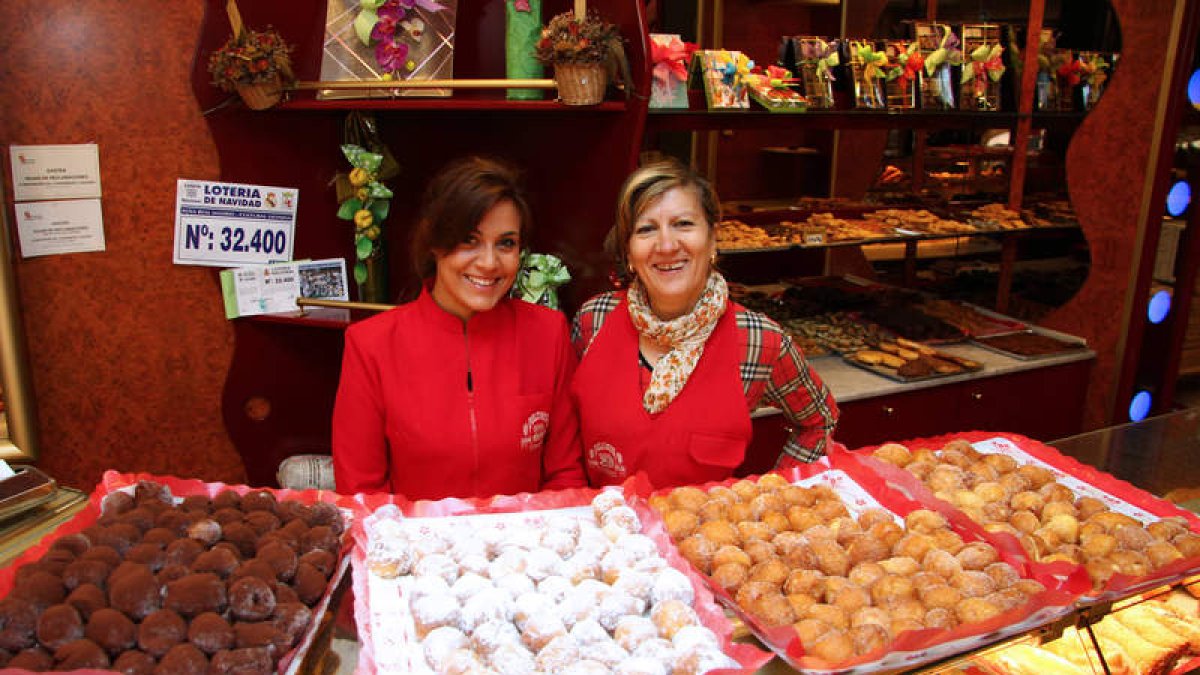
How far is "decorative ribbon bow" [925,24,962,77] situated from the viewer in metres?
3.84

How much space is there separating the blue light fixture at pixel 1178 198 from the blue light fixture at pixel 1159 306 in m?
0.45

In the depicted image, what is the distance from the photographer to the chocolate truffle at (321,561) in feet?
4.46

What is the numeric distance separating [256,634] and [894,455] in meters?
1.40

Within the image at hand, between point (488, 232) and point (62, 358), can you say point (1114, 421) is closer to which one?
point (488, 232)

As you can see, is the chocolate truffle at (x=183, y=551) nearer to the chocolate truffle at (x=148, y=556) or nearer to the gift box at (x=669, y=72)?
the chocolate truffle at (x=148, y=556)

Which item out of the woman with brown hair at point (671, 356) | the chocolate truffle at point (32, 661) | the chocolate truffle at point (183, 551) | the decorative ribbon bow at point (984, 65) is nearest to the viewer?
the chocolate truffle at point (32, 661)

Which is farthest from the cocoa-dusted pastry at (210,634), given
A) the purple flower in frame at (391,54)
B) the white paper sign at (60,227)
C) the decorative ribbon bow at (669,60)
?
the decorative ribbon bow at (669,60)

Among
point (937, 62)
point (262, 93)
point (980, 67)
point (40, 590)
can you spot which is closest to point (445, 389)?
point (40, 590)

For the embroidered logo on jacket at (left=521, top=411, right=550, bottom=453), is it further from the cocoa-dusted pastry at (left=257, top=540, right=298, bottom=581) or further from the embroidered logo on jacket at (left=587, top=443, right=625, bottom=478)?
the cocoa-dusted pastry at (left=257, top=540, right=298, bottom=581)

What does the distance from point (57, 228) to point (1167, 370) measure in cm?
540

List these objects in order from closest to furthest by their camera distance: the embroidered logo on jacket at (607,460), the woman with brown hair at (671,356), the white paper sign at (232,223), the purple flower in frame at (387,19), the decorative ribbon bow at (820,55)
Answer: the woman with brown hair at (671,356), the embroidered logo on jacket at (607,460), the purple flower in frame at (387,19), the white paper sign at (232,223), the decorative ribbon bow at (820,55)

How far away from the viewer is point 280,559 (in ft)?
4.33

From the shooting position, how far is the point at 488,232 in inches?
79.6

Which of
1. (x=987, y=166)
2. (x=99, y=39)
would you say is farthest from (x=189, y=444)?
(x=987, y=166)
